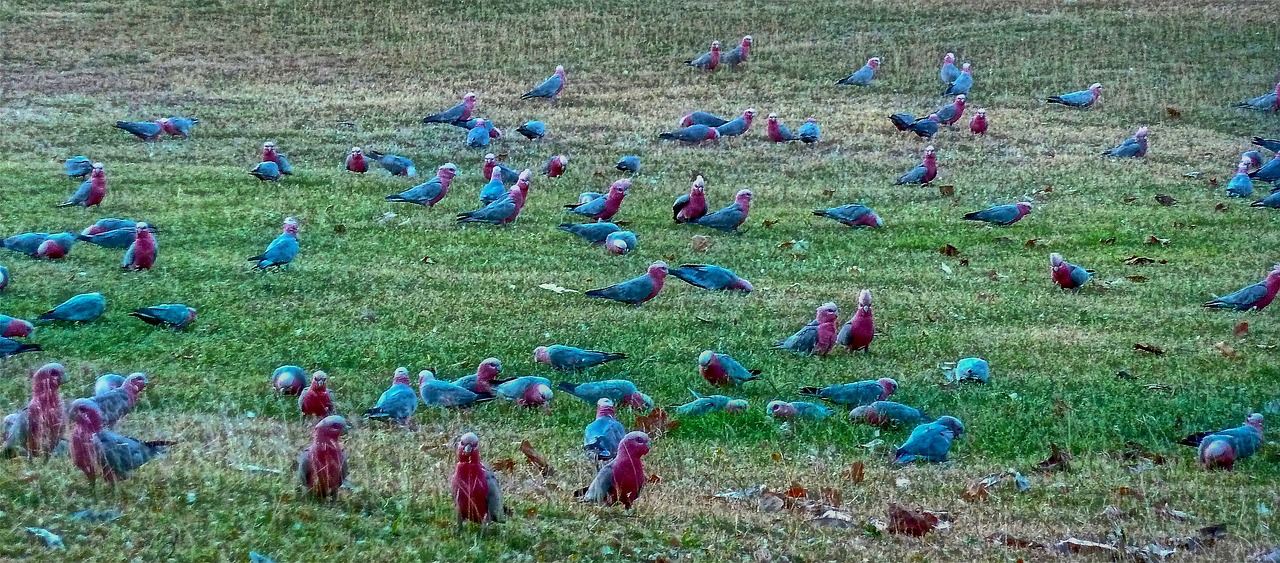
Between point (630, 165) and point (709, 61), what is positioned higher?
point (709, 61)

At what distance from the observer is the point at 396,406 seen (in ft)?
25.6

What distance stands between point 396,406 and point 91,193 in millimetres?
7195

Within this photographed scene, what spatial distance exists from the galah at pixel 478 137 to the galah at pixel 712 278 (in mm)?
6340

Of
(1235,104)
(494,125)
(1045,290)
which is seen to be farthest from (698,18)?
(1045,290)

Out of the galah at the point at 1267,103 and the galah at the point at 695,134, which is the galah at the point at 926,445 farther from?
the galah at the point at 1267,103

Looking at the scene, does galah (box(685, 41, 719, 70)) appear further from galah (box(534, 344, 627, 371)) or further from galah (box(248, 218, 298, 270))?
galah (box(534, 344, 627, 371))

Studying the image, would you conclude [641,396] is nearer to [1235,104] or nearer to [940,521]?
[940,521]

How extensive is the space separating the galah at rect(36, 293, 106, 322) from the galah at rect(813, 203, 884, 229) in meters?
7.00

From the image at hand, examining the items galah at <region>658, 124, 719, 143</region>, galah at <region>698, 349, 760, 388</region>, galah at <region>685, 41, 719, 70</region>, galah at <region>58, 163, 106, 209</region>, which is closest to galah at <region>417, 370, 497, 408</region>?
galah at <region>698, 349, 760, 388</region>

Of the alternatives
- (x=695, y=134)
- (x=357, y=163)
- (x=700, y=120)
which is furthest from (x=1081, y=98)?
(x=357, y=163)

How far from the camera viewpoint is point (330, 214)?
535 inches

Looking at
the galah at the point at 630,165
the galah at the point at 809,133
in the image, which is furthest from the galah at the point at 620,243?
the galah at the point at 809,133

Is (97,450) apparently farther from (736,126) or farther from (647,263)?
(736,126)

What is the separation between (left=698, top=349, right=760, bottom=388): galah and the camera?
8.59m
